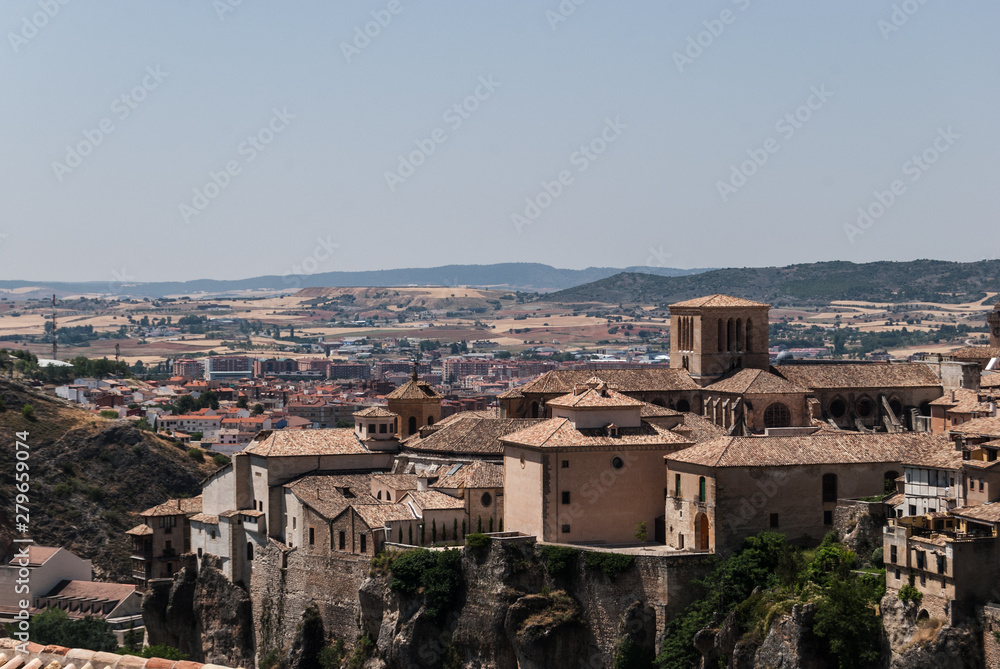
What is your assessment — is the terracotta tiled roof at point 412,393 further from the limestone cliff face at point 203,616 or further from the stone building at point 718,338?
the stone building at point 718,338

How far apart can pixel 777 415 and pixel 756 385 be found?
1968 millimetres

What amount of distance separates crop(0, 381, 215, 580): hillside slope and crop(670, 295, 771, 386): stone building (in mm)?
46130

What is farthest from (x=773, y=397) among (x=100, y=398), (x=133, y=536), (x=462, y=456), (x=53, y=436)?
(x=100, y=398)

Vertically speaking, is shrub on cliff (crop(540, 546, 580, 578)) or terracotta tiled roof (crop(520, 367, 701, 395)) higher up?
terracotta tiled roof (crop(520, 367, 701, 395))

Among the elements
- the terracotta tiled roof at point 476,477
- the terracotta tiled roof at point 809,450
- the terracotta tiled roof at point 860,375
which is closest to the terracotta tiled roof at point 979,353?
the terracotta tiled roof at point 860,375

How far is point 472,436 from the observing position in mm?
75875

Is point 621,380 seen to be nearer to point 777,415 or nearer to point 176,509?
point 777,415

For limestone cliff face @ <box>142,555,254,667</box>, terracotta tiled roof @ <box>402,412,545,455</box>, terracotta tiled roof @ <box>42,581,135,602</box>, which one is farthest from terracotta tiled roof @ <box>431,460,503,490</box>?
terracotta tiled roof @ <box>42,581,135,602</box>

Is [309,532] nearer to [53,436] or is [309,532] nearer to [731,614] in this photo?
[731,614]

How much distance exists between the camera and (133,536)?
92.1 metres

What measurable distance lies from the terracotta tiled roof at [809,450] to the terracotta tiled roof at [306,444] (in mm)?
20202

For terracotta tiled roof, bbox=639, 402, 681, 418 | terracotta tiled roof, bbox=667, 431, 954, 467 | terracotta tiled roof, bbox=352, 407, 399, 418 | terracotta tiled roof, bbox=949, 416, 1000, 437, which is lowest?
terracotta tiled roof, bbox=667, 431, 954, 467

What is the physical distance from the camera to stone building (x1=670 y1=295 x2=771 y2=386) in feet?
284

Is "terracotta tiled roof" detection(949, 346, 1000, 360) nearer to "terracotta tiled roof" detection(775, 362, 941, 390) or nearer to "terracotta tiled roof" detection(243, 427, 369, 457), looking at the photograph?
"terracotta tiled roof" detection(775, 362, 941, 390)
